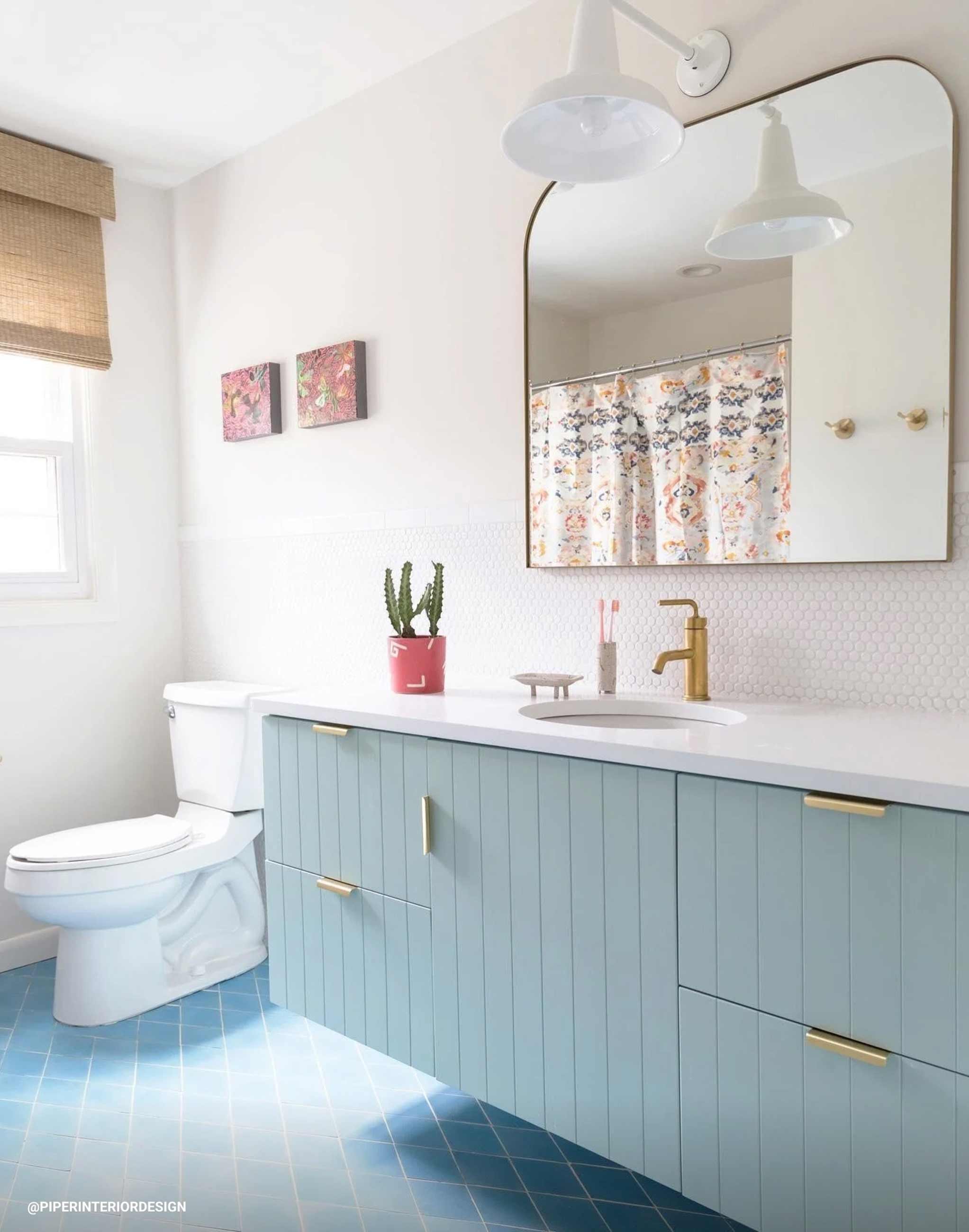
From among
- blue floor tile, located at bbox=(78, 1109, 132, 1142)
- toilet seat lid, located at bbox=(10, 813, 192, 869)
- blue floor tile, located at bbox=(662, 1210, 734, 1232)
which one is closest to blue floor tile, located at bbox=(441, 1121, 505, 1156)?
blue floor tile, located at bbox=(662, 1210, 734, 1232)

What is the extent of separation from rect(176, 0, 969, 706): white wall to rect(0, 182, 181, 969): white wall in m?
0.09

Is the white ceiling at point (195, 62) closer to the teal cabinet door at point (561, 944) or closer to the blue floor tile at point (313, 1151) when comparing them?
the teal cabinet door at point (561, 944)

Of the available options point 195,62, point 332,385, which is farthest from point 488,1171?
point 195,62

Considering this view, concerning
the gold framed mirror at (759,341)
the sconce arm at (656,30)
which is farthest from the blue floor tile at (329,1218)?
the sconce arm at (656,30)

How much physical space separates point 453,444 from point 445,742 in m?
0.95

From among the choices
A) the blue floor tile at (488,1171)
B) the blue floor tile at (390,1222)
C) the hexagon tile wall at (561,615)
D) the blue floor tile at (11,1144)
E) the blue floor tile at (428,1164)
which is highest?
the hexagon tile wall at (561,615)

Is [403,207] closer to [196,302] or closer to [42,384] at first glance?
[196,302]

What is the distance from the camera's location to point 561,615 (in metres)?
2.17

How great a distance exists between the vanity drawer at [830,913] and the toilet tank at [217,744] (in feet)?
5.26

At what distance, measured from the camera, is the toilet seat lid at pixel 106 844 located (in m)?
2.29

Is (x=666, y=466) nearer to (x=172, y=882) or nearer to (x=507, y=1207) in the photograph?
(x=507, y=1207)

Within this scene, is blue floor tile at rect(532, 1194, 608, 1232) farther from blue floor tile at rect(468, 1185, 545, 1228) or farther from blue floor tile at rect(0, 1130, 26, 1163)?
blue floor tile at rect(0, 1130, 26, 1163)

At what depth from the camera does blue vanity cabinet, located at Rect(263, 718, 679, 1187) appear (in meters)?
1.39

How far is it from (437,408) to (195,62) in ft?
3.39
